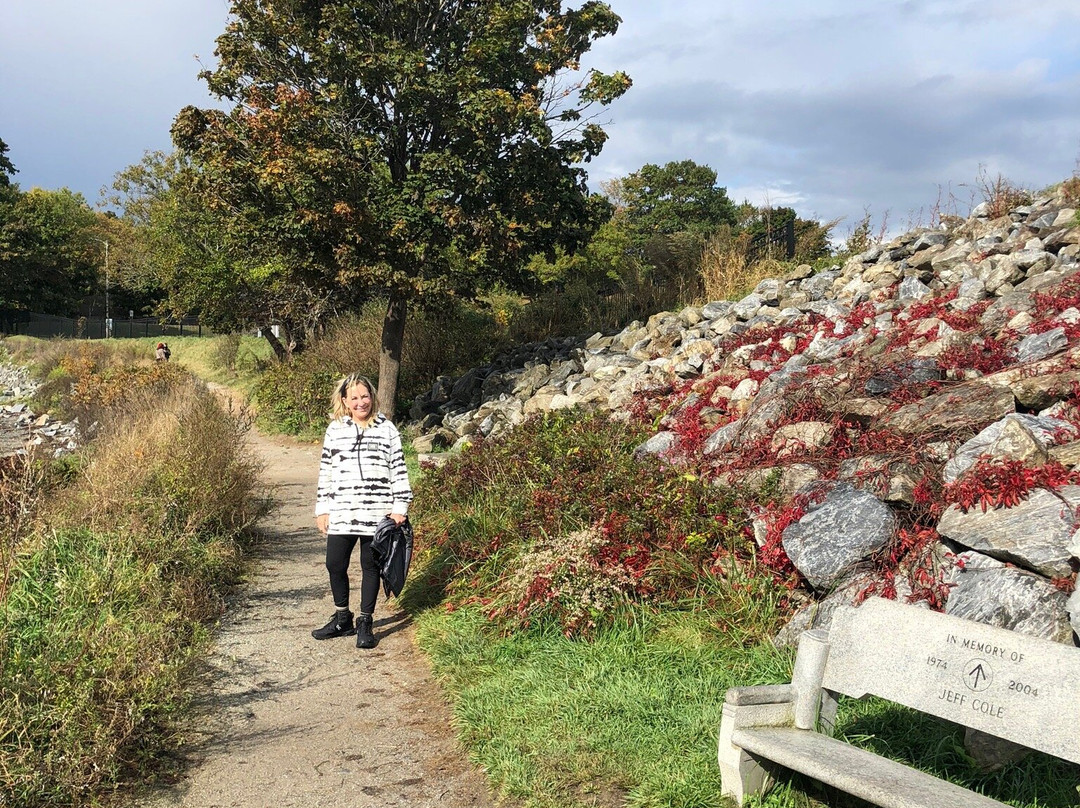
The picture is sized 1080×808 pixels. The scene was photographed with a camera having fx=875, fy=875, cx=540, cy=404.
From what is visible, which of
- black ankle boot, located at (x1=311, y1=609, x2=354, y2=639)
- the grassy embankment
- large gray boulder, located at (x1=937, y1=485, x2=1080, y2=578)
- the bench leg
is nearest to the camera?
the bench leg

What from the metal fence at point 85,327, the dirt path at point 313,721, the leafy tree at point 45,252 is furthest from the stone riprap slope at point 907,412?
the leafy tree at point 45,252

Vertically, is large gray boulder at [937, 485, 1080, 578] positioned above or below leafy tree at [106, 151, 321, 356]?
below

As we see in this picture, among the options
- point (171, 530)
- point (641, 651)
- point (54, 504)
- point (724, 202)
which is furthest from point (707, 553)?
point (724, 202)

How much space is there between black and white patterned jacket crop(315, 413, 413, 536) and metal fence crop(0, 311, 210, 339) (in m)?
45.7

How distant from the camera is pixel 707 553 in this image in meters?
5.48

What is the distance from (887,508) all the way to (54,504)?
5.76m

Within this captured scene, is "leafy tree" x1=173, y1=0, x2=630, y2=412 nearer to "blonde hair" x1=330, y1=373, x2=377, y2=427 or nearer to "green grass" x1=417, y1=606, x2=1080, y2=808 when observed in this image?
"blonde hair" x1=330, y1=373, x2=377, y2=427

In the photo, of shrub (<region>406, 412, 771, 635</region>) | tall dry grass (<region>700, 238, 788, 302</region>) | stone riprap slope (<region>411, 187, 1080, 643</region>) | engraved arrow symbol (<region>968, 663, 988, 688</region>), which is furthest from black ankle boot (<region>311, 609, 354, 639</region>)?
tall dry grass (<region>700, 238, 788, 302</region>)

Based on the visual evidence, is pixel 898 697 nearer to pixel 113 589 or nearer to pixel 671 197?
pixel 113 589

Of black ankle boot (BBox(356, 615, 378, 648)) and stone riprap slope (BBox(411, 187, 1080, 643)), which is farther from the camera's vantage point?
black ankle boot (BBox(356, 615, 378, 648))

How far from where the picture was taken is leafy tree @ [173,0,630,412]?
13.1 meters

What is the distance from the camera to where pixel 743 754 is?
3.27 m

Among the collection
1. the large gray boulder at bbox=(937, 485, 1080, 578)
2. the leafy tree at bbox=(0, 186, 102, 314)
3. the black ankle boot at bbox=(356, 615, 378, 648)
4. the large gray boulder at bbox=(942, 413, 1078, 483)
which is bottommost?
the black ankle boot at bbox=(356, 615, 378, 648)

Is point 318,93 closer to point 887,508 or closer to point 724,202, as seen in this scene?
point 887,508
